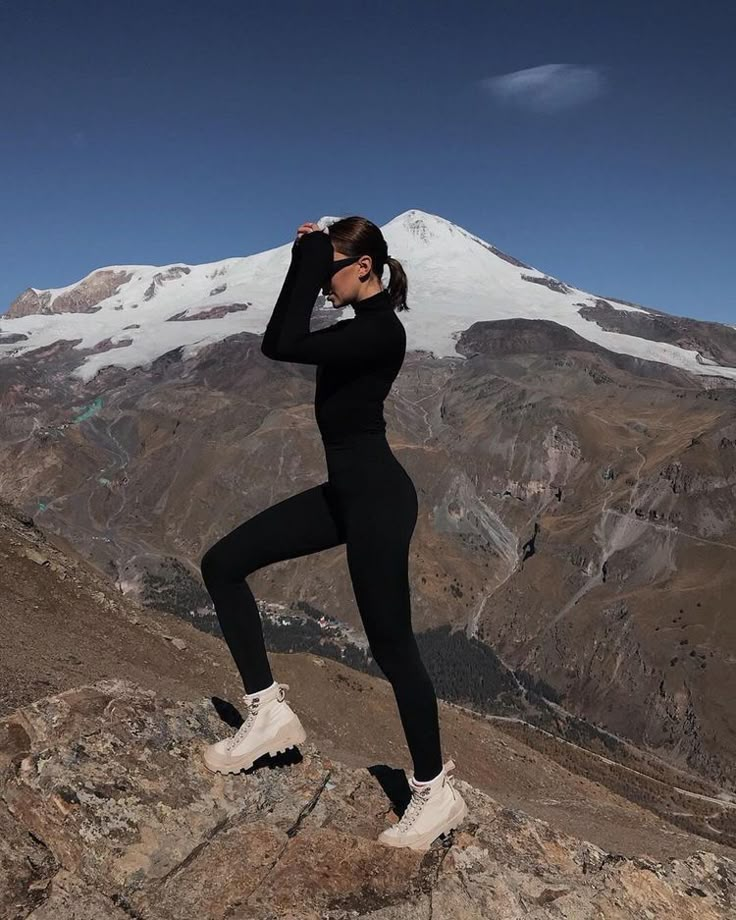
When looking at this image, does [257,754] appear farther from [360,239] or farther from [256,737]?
[360,239]

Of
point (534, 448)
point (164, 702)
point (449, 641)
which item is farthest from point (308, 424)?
point (164, 702)

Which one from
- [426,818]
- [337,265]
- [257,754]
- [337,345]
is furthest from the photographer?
[257,754]

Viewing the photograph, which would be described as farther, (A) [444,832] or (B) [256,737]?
(B) [256,737]

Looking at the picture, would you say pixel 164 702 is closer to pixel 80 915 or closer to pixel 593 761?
pixel 80 915

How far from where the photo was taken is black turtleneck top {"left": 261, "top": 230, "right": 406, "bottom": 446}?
3.71 m

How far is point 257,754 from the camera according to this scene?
4.43m

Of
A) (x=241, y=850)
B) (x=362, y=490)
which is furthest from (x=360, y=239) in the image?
(x=241, y=850)

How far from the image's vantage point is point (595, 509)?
121812 millimetres

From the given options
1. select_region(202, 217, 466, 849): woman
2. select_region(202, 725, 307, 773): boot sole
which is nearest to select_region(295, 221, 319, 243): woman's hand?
select_region(202, 217, 466, 849): woman

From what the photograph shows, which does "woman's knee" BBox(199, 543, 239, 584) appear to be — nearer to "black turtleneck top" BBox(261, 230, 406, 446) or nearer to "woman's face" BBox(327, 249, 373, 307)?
"black turtleneck top" BBox(261, 230, 406, 446)

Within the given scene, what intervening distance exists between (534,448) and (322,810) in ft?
466

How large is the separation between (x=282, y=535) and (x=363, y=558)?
2.02 feet

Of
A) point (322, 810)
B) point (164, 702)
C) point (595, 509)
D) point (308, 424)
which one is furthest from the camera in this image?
point (308, 424)

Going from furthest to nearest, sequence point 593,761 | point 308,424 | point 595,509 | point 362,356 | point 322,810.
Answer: point 308,424 → point 595,509 → point 593,761 → point 322,810 → point 362,356
